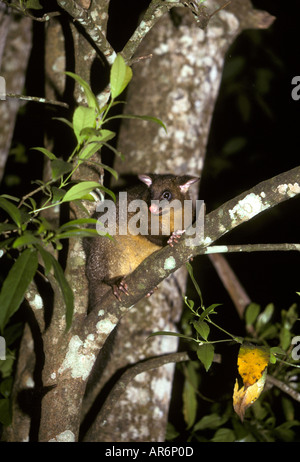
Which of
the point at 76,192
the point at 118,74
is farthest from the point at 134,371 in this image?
the point at 118,74

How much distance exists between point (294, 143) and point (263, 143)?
0.41 metres

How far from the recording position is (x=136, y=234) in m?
3.14

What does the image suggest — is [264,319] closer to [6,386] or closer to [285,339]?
[285,339]

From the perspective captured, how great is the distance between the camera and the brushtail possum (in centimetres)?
289

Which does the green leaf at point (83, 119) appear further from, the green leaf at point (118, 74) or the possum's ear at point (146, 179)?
the possum's ear at point (146, 179)

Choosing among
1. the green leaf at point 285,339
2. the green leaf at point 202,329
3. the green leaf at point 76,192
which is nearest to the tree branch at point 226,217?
the green leaf at point 202,329

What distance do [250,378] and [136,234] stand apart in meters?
1.49

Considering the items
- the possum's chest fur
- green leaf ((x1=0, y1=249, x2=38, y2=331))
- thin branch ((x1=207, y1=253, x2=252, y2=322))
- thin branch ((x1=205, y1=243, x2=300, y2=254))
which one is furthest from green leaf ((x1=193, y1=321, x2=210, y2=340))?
thin branch ((x1=207, y1=253, x2=252, y2=322))

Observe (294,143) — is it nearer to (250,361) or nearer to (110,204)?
(110,204)

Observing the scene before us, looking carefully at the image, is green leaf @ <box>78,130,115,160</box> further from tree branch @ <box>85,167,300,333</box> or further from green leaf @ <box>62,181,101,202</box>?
tree branch @ <box>85,167,300,333</box>
